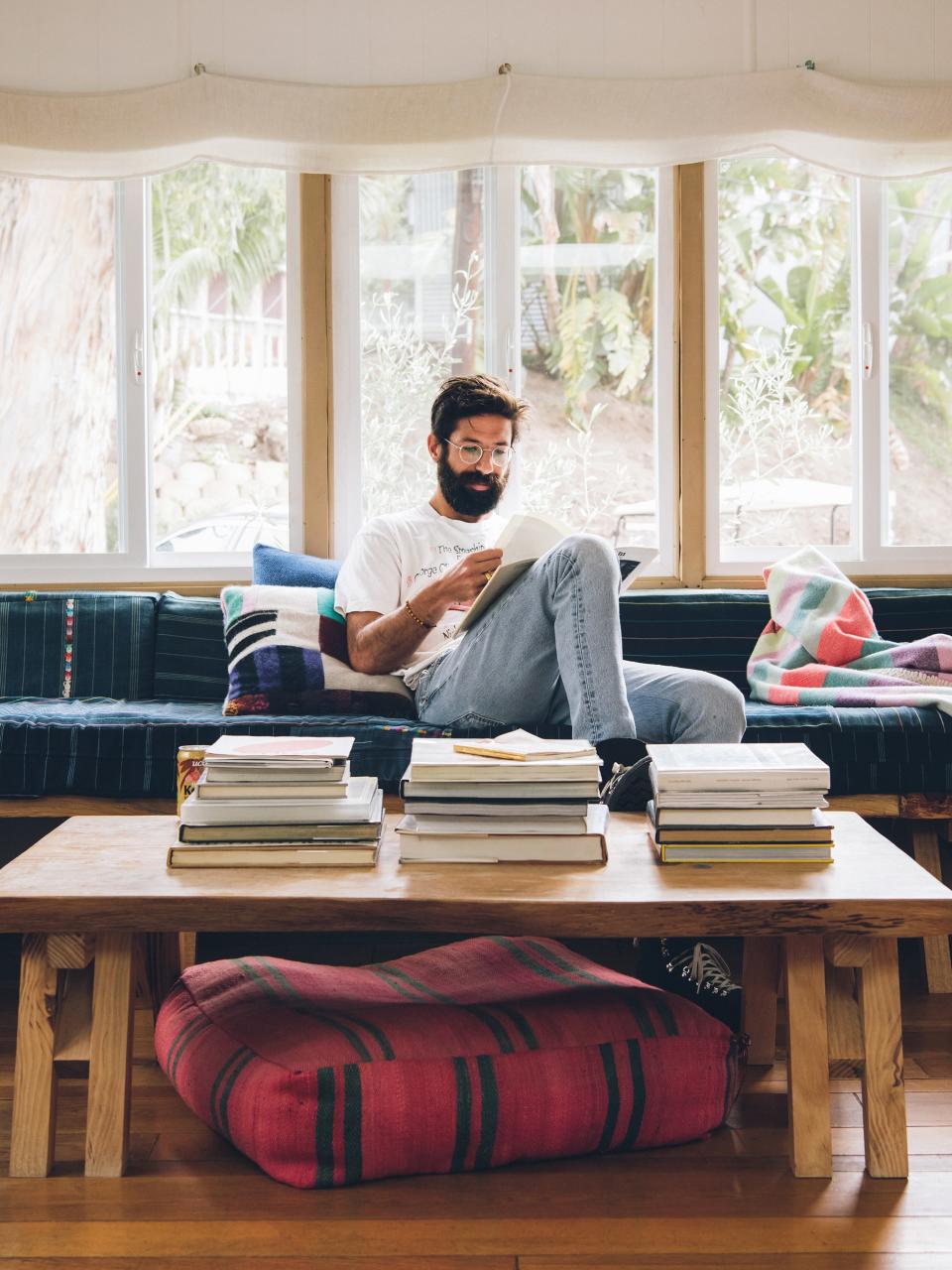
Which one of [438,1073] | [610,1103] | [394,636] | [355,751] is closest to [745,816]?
[610,1103]

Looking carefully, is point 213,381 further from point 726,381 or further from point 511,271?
point 726,381

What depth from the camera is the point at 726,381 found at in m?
3.59

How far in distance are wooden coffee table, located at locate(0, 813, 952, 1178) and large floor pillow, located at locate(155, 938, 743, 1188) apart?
14 centimetres

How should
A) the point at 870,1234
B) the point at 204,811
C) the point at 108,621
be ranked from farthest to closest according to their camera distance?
the point at 108,621 < the point at 204,811 < the point at 870,1234

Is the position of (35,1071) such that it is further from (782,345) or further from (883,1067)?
(782,345)

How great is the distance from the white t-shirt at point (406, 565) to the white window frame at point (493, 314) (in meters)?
0.57

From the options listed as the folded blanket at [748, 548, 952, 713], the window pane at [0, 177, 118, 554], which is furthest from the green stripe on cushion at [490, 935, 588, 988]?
the window pane at [0, 177, 118, 554]

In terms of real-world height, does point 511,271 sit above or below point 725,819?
above

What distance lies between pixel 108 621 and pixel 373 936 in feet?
3.72

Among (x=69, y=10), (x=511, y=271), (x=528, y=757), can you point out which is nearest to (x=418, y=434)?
(x=511, y=271)

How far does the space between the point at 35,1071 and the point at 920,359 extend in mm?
3055

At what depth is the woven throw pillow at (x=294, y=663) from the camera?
2.84 meters

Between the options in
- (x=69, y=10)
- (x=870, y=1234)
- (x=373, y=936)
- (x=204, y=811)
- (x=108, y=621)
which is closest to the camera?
(x=870, y=1234)

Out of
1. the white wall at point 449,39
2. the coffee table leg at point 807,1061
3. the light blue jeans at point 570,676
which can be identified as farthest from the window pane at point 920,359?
the coffee table leg at point 807,1061
